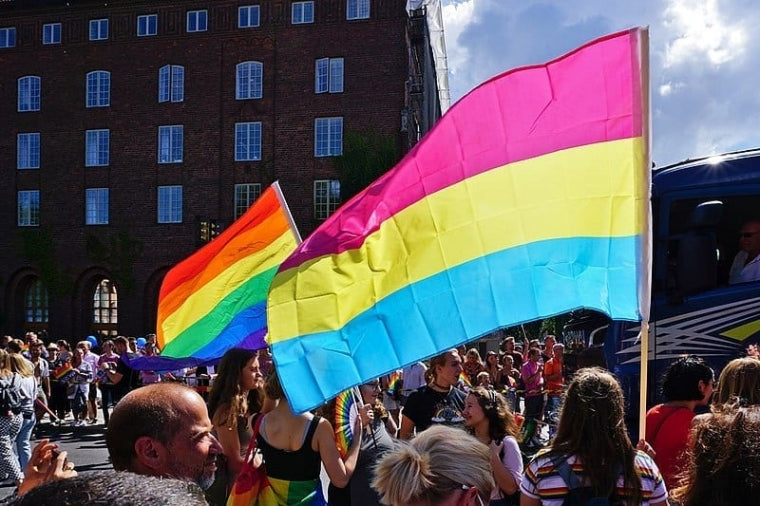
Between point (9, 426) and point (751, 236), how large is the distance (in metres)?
8.04

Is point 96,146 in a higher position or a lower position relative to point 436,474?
higher

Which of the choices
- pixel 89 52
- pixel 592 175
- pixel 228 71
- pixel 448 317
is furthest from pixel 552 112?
pixel 89 52

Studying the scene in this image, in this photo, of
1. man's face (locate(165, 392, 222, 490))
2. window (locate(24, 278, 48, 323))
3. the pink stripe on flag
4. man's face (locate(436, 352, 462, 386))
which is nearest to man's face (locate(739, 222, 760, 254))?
man's face (locate(436, 352, 462, 386))

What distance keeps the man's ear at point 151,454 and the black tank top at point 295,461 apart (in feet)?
5.92

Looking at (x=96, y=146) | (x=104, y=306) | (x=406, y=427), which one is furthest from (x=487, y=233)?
(x=96, y=146)

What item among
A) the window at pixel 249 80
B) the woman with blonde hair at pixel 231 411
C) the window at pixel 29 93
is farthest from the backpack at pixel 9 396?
the window at pixel 29 93

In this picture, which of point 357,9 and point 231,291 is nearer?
point 231,291

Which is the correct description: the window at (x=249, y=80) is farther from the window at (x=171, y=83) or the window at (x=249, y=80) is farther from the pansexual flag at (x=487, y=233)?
the pansexual flag at (x=487, y=233)

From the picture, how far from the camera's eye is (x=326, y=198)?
3206 cm

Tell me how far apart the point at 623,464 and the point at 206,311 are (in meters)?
4.18

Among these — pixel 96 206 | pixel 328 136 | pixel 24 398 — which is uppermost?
pixel 328 136

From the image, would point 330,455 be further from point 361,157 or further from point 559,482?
point 361,157

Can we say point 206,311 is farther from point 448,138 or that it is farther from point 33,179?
point 33,179

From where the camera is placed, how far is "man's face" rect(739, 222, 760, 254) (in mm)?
6160
